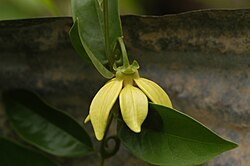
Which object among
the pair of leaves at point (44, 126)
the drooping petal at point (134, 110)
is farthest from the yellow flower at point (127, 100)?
the pair of leaves at point (44, 126)

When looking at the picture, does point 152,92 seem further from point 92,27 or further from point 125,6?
point 125,6

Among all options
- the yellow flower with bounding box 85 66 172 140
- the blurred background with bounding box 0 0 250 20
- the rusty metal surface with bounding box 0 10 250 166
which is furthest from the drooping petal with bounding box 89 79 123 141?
the blurred background with bounding box 0 0 250 20

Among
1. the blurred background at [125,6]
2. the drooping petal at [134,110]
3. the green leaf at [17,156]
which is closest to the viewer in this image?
the drooping petal at [134,110]

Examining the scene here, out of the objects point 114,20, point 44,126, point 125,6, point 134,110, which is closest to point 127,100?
point 134,110

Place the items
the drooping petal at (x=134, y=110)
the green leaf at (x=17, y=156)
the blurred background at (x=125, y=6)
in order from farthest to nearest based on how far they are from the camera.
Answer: the blurred background at (x=125, y=6), the green leaf at (x=17, y=156), the drooping petal at (x=134, y=110)

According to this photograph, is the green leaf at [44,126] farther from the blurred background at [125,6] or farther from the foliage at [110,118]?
the blurred background at [125,6]

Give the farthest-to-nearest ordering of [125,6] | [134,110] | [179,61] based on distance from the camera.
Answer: [125,6]
[179,61]
[134,110]
